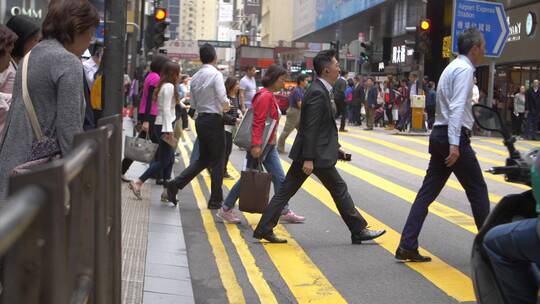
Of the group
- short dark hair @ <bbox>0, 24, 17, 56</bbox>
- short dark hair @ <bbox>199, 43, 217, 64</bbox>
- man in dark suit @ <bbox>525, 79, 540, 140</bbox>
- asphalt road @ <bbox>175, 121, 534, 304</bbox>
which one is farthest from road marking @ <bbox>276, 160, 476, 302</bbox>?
man in dark suit @ <bbox>525, 79, 540, 140</bbox>

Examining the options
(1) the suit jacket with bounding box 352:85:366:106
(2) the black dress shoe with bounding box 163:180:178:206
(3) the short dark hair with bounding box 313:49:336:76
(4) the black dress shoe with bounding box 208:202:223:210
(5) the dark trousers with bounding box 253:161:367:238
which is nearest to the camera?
(5) the dark trousers with bounding box 253:161:367:238

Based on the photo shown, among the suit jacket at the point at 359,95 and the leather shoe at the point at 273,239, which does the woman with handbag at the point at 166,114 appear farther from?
the suit jacket at the point at 359,95

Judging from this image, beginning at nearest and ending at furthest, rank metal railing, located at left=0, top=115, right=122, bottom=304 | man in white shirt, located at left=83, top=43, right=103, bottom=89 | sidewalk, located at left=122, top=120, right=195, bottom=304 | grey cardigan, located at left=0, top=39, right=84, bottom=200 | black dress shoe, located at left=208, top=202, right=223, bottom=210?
metal railing, located at left=0, top=115, right=122, bottom=304 < grey cardigan, located at left=0, top=39, right=84, bottom=200 < sidewalk, located at left=122, top=120, right=195, bottom=304 < man in white shirt, located at left=83, top=43, right=103, bottom=89 < black dress shoe, located at left=208, top=202, right=223, bottom=210

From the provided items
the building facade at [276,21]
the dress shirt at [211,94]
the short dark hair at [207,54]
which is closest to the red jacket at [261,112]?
the dress shirt at [211,94]

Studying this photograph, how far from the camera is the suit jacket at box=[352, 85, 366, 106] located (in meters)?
28.0

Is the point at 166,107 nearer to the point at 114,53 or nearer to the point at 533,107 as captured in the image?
the point at 114,53

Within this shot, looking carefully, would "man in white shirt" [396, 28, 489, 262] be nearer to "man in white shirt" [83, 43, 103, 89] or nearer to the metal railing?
the metal railing

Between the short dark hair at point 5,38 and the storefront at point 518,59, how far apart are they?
77.2 ft

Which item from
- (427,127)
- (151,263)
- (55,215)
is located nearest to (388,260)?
(151,263)

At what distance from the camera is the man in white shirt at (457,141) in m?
5.85

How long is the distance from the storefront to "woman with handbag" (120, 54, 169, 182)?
18567mm

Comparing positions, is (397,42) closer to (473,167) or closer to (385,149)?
(385,149)

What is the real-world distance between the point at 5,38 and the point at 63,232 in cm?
320

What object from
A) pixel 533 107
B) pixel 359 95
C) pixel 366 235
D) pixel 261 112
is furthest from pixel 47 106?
pixel 359 95
